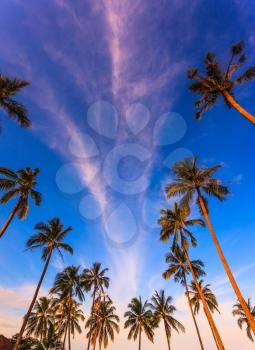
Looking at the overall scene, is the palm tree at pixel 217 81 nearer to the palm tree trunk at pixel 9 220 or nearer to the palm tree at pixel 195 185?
the palm tree at pixel 195 185

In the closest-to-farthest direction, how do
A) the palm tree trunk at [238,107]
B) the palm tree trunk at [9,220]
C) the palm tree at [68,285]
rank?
the palm tree trunk at [238,107], the palm tree trunk at [9,220], the palm tree at [68,285]

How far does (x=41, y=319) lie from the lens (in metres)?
42.1

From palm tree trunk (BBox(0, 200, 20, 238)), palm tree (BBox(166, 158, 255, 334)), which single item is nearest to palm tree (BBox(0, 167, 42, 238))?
palm tree trunk (BBox(0, 200, 20, 238))

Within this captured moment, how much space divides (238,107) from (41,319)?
163 ft

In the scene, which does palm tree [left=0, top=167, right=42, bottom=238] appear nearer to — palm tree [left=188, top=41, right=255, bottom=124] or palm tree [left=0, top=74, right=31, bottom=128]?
palm tree [left=0, top=74, right=31, bottom=128]

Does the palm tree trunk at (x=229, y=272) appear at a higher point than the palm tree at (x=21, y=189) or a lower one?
lower

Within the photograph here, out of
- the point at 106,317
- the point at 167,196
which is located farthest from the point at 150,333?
the point at 167,196

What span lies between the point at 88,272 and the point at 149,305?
1435cm

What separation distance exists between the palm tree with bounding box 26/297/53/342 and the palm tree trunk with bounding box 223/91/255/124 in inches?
1850

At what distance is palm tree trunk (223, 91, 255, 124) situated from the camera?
43.6 ft

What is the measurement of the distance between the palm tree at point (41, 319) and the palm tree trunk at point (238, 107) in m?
47.0

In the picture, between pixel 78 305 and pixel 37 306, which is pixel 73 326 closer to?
pixel 78 305

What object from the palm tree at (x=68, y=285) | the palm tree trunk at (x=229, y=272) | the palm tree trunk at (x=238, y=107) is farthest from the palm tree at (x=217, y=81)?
the palm tree at (x=68, y=285)

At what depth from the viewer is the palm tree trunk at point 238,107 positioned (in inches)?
524
